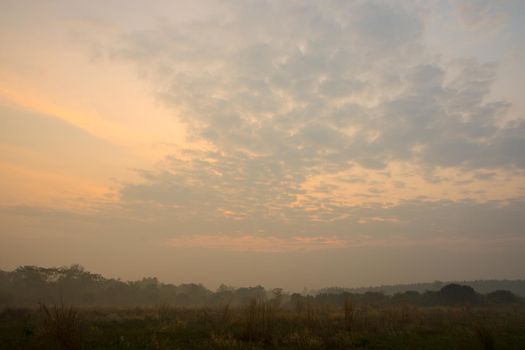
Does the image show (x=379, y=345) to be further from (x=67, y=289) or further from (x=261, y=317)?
(x=67, y=289)

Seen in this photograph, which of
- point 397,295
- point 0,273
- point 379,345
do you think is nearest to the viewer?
point 379,345

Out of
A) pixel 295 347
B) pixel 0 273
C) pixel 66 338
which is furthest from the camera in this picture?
pixel 0 273

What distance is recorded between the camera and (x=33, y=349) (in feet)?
38.3

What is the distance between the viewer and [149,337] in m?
15.5

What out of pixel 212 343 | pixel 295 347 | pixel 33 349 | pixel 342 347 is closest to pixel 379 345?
pixel 342 347

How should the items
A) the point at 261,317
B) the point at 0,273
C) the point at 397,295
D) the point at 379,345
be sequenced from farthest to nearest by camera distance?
the point at 0,273
the point at 397,295
the point at 261,317
the point at 379,345

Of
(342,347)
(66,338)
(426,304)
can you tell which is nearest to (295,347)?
(342,347)

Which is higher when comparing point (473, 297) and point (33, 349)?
point (33, 349)

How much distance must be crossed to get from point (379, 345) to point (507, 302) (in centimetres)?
6190

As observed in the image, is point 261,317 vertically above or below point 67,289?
above

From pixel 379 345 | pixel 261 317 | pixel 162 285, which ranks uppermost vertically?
pixel 261 317

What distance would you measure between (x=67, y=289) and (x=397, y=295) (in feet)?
237

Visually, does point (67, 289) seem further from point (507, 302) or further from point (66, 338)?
point (507, 302)

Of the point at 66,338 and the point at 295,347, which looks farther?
the point at 295,347
